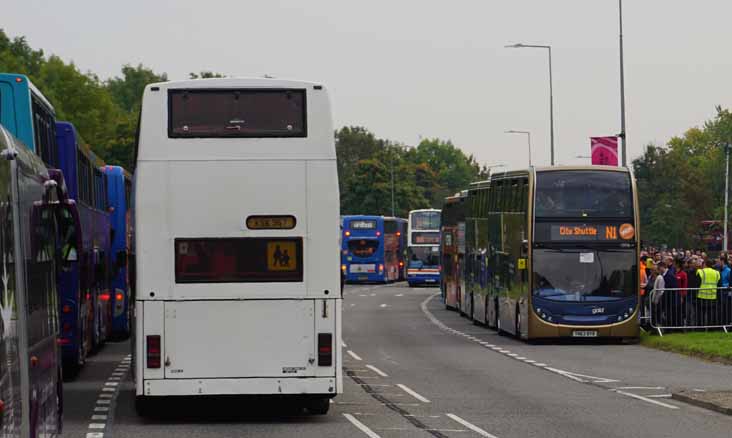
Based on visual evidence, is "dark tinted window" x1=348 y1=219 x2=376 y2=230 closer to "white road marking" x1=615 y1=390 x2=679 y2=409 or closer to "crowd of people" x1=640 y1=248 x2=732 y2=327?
"crowd of people" x1=640 y1=248 x2=732 y2=327

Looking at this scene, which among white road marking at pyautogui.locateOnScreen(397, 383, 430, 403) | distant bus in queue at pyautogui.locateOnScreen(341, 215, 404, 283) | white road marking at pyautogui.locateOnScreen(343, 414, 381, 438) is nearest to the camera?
white road marking at pyautogui.locateOnScreen(343, 414, 381, 438)

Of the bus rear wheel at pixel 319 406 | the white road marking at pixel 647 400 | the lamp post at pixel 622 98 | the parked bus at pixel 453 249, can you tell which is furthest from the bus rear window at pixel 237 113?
the parked bus at pixel 453 249

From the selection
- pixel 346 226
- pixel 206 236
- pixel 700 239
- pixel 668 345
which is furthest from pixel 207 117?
pixel 700 239

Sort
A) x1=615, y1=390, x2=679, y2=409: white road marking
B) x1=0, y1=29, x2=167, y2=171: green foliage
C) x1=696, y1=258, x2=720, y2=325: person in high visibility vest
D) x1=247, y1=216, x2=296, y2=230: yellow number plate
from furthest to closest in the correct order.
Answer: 1. x1=0, y1=29, x2=167, y2=171: green foliage
2. x1=696, y1=258, x2=720, y2=325: person in high visibility vest
3. x1=615, y1=390, x2=679, y2=409: white road marking
4. x1=247, y1=216, x2=296, y2=230: yellow number plate

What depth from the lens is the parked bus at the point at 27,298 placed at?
9773 mm

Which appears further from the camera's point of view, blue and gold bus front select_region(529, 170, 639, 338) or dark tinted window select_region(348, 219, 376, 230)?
dark tinted window select_region(348, 219, 376, 230)

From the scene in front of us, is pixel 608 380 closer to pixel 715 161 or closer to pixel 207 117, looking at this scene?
pixel 207 117

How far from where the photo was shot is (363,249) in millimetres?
90062

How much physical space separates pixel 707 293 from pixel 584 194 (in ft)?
11.4

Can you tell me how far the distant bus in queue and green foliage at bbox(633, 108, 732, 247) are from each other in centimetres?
3525

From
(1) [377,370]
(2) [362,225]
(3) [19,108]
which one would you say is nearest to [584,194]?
(1) [377,370]

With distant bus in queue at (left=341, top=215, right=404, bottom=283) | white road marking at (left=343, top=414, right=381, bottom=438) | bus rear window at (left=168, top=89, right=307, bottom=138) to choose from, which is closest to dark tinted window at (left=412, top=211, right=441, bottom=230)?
distant bus in queue at (left=341, top=215, right=404, bottom=283)

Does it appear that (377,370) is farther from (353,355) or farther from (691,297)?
(691,297)

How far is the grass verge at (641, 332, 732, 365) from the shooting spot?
104 feet
